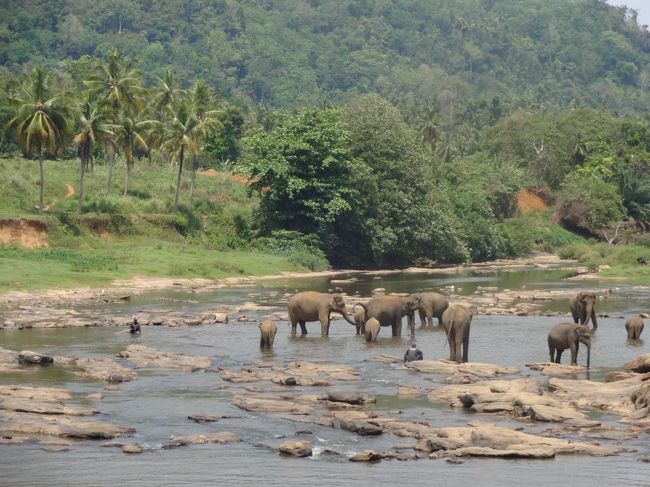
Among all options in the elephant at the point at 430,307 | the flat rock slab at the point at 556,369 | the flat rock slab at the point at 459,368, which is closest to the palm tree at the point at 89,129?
the elephant at the point at 430,307

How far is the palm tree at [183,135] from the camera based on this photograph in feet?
233

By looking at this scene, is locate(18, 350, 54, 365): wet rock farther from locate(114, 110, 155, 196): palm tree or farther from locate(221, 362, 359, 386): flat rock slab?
locate(114, 110, 155, 196): palm tree

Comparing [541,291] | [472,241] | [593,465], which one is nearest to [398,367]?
[593,465]

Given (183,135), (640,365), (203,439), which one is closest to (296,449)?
(203,439)

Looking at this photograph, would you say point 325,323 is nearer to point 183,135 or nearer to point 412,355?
point 412,355

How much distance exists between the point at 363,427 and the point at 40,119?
43767 millimetres

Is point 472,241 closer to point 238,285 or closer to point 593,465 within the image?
point 238,285

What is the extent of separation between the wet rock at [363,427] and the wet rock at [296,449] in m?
1.64

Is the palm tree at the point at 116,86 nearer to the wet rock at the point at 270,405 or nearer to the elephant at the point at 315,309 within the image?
the elephant at the point at 315,309

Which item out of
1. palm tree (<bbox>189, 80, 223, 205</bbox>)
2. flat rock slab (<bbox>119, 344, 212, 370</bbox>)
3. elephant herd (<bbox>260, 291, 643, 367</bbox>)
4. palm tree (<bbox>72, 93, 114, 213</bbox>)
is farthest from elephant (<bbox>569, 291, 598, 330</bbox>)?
palm tree (<bbox>189, 80, 223, 205</bbox>)

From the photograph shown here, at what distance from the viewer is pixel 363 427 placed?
909 inches

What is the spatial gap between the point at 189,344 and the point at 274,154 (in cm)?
3759

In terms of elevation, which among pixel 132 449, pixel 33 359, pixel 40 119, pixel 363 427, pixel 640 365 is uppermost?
pixel 40 119

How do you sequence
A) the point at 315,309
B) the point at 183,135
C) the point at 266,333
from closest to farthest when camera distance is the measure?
the point at 266,333 < the point at 315,309 < the point at 183,135
